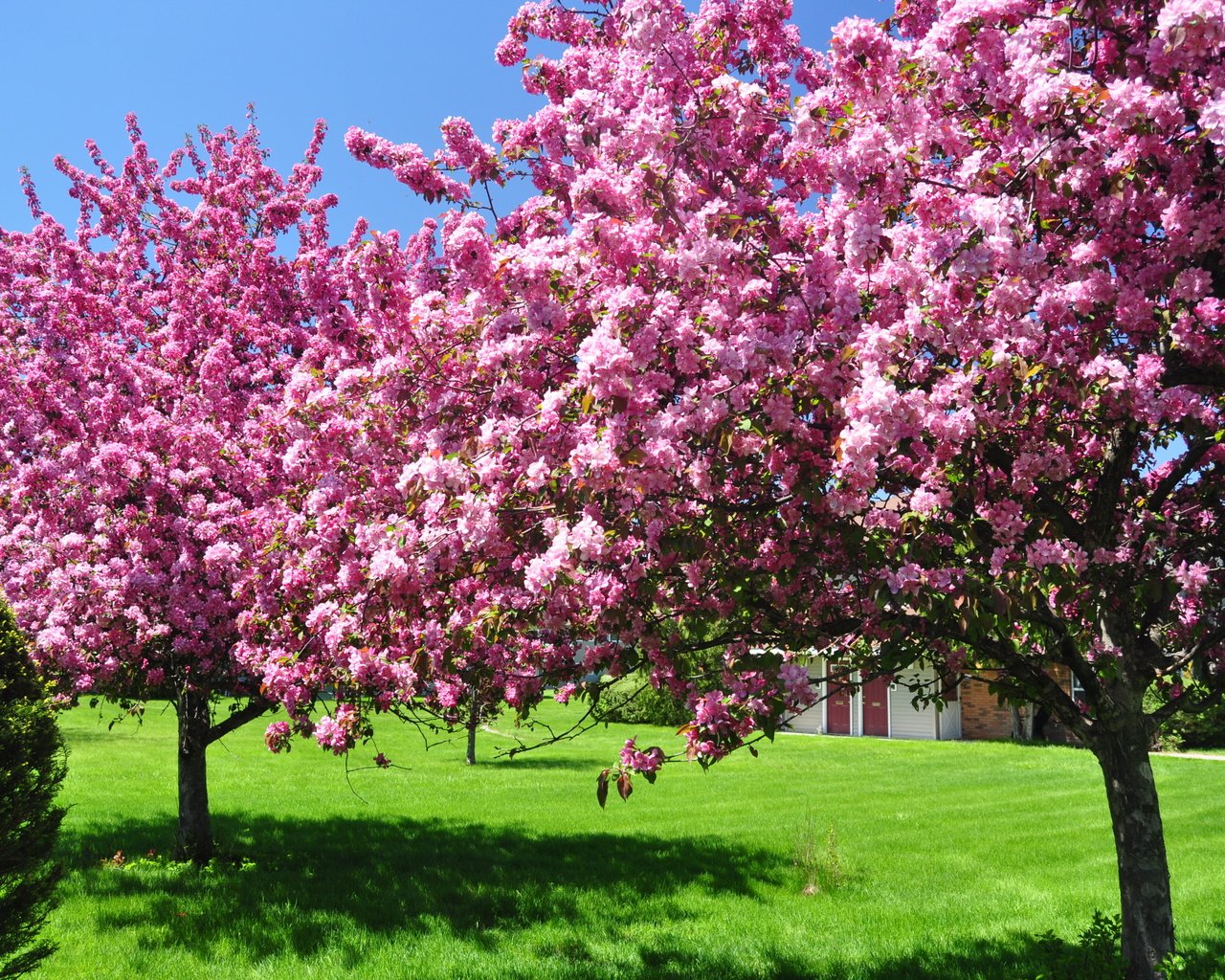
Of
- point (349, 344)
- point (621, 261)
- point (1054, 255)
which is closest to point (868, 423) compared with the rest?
point (621, 261)

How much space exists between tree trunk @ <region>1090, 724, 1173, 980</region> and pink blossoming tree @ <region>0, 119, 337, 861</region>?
726 centimetres

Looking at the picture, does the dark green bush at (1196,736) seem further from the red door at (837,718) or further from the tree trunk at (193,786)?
the tree trunk at (193,786)

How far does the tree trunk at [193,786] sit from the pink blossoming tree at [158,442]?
1.0 inches

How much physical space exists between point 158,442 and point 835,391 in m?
7.99

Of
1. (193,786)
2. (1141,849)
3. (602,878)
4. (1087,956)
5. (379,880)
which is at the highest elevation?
(1141,849)

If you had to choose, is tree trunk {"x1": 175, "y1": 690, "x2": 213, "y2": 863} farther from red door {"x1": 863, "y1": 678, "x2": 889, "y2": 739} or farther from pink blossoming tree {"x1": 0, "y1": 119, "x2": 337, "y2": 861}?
red door {"x1": 863, "y1": 678, "x2": 889, "y2": 739}

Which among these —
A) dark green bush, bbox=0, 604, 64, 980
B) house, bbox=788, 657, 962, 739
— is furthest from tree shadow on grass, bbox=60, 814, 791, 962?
house, bbox=788, 657, 962, 739

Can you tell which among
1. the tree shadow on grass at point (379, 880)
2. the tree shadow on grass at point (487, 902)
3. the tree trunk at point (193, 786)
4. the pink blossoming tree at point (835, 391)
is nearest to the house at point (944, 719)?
the tree shadow on grass at point (379, 880)

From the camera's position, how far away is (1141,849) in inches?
246

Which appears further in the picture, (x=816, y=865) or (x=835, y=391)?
(x=816, y=865)

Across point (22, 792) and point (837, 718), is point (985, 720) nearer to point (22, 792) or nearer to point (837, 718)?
point (837, 718)

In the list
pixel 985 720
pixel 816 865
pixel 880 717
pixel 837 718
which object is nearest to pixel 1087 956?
pixel 816 865

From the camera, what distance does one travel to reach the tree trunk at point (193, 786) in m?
11.2

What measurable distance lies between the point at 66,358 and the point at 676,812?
478 inches
